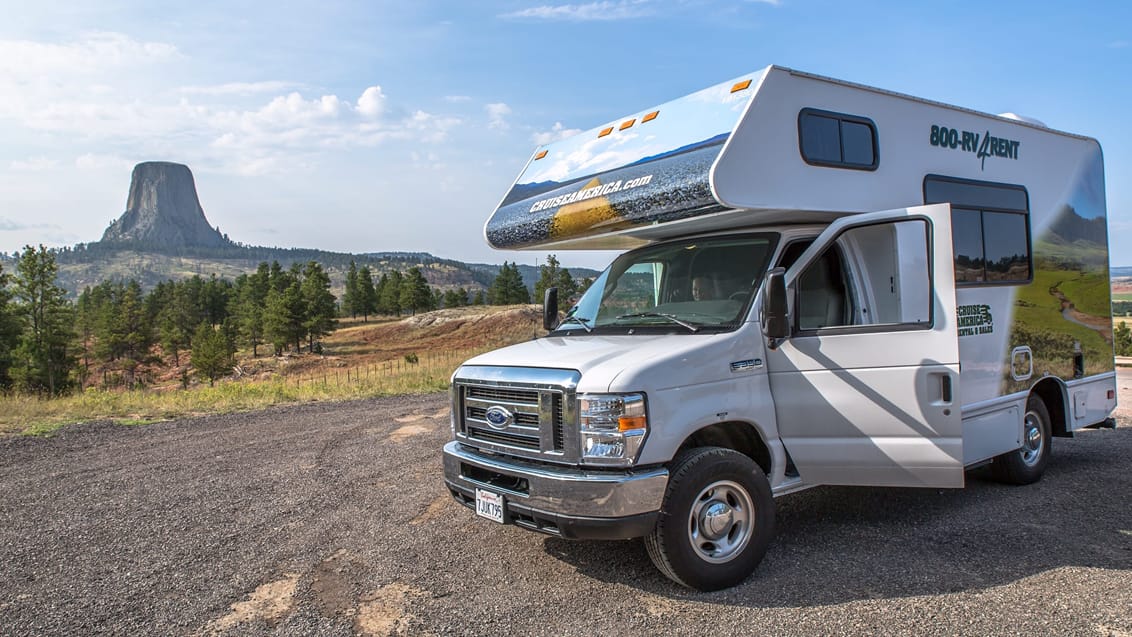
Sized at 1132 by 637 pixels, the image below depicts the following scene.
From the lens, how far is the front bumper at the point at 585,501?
428cm

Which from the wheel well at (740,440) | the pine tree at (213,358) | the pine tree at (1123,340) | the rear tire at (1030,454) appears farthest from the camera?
the pine tree at (213,358)

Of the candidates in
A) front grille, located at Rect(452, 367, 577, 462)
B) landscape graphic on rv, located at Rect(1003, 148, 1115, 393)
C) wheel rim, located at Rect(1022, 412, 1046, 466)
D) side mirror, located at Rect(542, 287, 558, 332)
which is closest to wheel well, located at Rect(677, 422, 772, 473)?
front grille, located at Rect(452, 367, 577, 462)

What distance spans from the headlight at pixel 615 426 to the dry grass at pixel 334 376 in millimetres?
10300

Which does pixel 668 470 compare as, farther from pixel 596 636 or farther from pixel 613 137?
pixel 613 137

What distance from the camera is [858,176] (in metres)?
5.61

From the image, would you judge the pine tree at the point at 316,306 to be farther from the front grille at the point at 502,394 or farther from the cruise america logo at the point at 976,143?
the cruise america logo at the point at 976,143

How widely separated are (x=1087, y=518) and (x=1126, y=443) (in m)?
4.10

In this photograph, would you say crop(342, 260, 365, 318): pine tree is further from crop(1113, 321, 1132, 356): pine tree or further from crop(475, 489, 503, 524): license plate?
crop(475, 489, 503, 524): license plate

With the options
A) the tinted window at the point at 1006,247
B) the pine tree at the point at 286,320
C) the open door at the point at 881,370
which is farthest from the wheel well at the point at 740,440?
the pine tree at the point at 286,320

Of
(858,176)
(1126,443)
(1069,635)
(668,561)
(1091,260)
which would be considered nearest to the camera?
(1069,635)

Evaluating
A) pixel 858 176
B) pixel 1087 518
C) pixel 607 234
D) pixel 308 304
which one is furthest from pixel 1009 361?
pixel 308 304

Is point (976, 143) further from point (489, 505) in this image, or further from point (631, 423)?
point (489, 505)

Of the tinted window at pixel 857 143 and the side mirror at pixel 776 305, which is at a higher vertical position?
the tinted window at pixel 857 143

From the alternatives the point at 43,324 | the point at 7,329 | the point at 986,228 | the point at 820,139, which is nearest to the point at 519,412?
the point at 820,139
